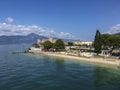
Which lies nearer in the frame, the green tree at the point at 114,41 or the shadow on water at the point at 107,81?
→ the shadow on water at the point at 107,81

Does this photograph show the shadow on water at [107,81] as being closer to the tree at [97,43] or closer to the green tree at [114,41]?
the tree at [97,43]

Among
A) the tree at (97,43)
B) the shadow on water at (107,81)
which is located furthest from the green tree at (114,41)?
the shadow on water at (107,81)

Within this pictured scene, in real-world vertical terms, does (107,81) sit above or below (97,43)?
below

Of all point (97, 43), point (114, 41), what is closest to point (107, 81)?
point (97, 43)

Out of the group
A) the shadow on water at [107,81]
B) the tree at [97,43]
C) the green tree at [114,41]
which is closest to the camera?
the shadow on water at [107,81]

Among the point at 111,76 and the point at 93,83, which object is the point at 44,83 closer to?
the point at 93,83

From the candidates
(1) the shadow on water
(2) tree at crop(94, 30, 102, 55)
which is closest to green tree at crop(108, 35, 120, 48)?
(2) tree at crop(94, 30, 102, 55)

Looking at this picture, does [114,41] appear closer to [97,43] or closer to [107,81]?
[97,43]

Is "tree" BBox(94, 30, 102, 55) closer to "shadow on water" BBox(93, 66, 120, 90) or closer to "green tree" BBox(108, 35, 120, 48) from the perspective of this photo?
"green tree" BBox(108, 35, 120, 48)

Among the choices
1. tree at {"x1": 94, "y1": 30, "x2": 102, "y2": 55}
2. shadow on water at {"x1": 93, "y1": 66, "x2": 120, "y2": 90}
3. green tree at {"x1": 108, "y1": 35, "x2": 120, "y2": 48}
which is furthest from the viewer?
green tree at {"x1": 108, "y1": 35, "x2": 120, "y2": 48}

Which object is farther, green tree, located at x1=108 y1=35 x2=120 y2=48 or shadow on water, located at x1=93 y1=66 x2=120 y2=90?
green tree, located at x1=108 y1=35 x2=120 y2=48

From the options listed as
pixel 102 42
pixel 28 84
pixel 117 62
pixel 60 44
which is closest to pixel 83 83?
pixel 28 84

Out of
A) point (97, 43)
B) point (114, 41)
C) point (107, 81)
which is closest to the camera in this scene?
point (107, 81)

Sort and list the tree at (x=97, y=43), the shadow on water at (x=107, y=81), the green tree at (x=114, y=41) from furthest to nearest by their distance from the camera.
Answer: the green tree at (x=114, y=41) < the tree at (x=97, y=43) < the shadow on water at (x=107, y=81)
